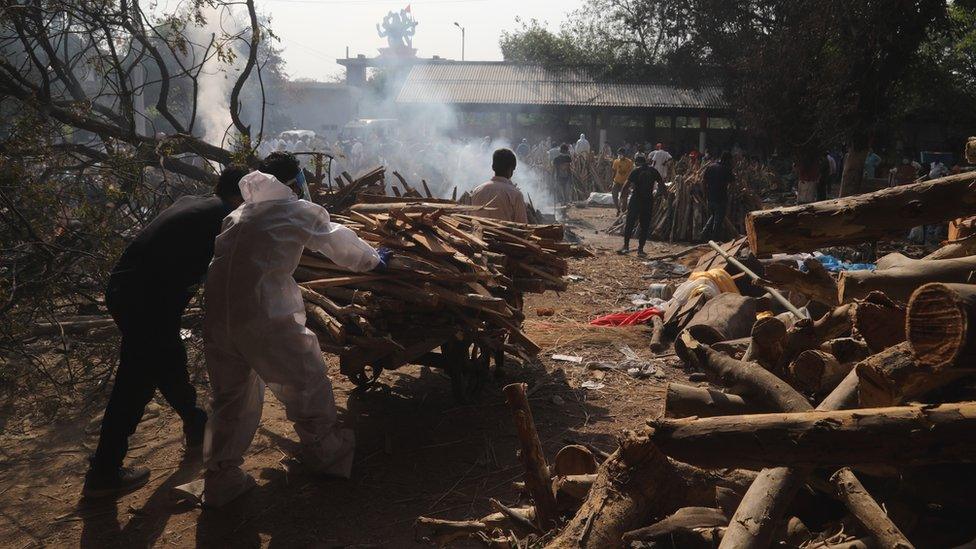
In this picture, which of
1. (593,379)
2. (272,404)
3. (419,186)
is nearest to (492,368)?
(593,379)

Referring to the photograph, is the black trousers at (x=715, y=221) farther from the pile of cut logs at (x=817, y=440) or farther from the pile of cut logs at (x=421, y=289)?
the pile of cut logs at (x=817, y=440)

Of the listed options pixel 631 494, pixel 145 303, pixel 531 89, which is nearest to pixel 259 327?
pixel 145 303

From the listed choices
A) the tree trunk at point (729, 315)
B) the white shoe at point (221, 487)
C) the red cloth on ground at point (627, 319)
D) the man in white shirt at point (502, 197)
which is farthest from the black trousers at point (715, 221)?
the white shoe at point (221, 487)

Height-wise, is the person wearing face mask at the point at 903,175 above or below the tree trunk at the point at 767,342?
above

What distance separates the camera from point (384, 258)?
4797mm

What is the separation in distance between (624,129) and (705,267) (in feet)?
76.5

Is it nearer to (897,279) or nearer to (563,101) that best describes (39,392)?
(897,279)

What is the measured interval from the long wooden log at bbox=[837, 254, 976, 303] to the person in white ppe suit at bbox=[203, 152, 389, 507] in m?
2.62

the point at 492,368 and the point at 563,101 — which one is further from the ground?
the point at 563,101

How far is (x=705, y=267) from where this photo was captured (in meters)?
9.99

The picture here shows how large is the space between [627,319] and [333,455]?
16.4 feet

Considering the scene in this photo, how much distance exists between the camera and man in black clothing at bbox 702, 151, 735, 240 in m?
15.1

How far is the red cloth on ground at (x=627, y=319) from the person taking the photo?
342 inches

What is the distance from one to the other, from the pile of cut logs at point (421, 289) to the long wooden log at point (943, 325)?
295 centimetres
